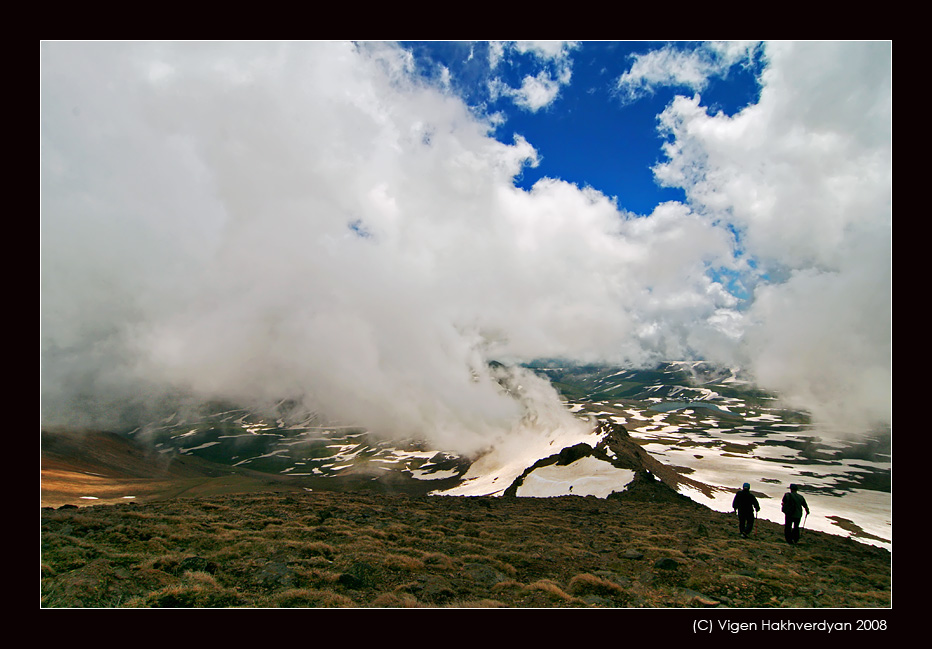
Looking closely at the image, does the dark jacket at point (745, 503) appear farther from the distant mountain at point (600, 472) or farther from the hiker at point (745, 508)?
the distant mountain at point (600, 472)

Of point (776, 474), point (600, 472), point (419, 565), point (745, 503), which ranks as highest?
point (419, 565)

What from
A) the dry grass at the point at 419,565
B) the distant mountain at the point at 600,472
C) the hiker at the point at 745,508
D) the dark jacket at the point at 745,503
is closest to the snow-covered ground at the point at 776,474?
the distant mountain at the point at 600,472

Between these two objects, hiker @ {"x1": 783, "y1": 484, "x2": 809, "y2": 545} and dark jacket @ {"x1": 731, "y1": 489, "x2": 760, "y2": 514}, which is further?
dark jacket @ {"x1": 731, "y1": 489, "x2": 760, "y2": 514}

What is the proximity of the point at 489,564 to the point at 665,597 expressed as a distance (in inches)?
229

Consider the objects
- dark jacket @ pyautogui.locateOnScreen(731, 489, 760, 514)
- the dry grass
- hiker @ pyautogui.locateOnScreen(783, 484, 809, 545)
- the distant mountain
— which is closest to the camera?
the dry grass

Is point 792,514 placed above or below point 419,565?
below

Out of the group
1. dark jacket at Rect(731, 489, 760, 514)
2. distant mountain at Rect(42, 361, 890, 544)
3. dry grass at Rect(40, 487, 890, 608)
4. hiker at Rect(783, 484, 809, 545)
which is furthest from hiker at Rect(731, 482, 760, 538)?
distant mountain at Rect(42, 361, 890, 544)

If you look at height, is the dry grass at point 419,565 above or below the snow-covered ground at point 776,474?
above

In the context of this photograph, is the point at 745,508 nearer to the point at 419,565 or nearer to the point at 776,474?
the point at 419,565

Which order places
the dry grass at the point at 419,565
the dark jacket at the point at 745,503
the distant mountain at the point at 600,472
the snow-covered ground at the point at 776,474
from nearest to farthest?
the dry grass at the point at 419,565, the dark jacket at the point at 745,503, the distant mountain at the point at 600,472, the snow-covered ground at the point at 776,474

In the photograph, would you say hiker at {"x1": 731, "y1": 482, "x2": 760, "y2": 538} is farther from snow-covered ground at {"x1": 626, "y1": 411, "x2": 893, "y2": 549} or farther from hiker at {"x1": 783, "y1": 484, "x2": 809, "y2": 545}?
snow-covered ground at {"x1": 626, "y1": 411, "x2": 893, "y2": 549}

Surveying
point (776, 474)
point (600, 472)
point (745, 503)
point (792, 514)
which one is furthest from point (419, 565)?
point (776, 474)

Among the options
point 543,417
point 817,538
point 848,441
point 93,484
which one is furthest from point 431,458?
point 848,441

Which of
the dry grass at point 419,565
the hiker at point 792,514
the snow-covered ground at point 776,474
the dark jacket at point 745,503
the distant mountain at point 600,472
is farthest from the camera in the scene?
the snow-covered ground at point 776,474
